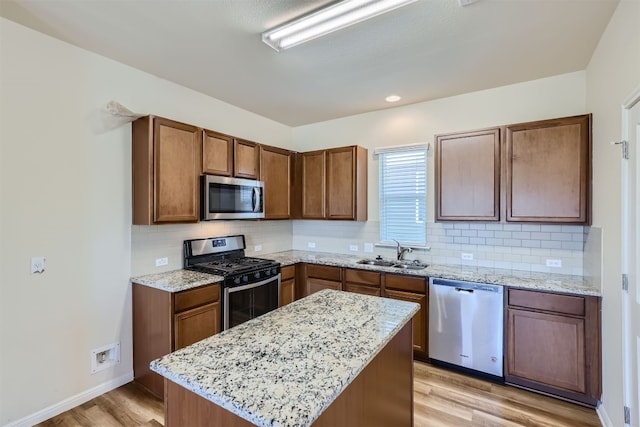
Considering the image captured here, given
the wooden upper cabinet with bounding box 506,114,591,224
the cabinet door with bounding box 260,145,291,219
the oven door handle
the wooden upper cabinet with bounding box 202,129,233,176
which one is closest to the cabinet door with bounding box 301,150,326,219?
the cabinet door with bounding box 260,145,291,219

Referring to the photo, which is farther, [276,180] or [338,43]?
[276,180]

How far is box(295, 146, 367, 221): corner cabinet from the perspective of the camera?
382cm

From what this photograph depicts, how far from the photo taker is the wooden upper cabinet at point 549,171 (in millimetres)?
2527

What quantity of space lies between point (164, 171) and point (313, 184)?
1.92m

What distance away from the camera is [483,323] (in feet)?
8.96

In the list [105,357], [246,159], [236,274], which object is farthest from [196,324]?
[246,159]

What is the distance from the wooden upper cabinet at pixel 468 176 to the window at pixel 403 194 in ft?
1.47

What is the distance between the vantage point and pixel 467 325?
2811 millimetres

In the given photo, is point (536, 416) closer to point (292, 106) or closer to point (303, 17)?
point (303, 17)

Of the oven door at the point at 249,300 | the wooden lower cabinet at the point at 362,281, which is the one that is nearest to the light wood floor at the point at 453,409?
the oven door at the point at 249,300

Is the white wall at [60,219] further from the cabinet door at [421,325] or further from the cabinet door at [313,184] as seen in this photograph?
the cabinet door at [421,325]

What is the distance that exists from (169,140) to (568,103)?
12.1 ft

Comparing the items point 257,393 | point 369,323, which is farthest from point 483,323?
point 257,393

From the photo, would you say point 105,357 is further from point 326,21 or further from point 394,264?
point 326,21
